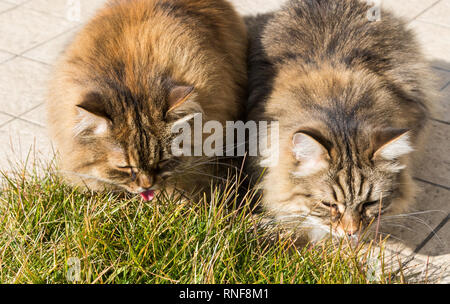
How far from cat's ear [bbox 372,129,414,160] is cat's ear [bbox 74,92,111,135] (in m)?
1.28

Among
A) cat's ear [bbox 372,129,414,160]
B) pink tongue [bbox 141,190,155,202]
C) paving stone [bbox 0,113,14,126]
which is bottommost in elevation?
pink tongue [bbox 141,190,155,202]

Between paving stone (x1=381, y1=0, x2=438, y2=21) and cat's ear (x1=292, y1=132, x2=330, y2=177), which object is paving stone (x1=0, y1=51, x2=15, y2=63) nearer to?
cat's ear (x1=292, y1=132, x2=330, y2=177)

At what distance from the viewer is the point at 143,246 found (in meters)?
2.55

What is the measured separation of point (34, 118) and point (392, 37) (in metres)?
2.55

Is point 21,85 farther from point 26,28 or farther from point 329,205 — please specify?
point 329,205

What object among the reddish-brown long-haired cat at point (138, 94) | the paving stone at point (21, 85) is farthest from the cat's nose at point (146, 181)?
the paving stone at point (21, 85)

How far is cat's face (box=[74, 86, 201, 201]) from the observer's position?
250 centimetres

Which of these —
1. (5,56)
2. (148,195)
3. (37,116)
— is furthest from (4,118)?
(148,195)

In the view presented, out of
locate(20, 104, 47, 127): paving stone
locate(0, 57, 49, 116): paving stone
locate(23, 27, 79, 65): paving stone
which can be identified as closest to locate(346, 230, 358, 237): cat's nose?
locate(20, 104, 47, 127): paving stone

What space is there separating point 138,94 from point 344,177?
1.09 m

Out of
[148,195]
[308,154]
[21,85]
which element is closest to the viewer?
[308,154]

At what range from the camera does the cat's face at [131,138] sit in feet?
8.19

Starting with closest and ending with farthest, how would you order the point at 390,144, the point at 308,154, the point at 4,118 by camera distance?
1. the point at 390,144
2. the point at 308,154
3. the point at 4,118

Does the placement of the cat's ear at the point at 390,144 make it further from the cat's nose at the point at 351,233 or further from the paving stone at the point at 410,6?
the paving stone at the point at 410,6
